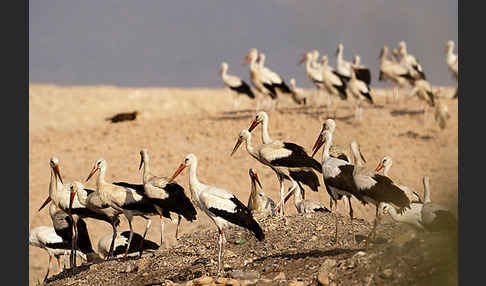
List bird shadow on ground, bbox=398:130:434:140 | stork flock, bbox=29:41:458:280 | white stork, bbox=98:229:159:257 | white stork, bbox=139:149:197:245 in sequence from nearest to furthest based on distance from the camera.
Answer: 1. stork flock, bbox=29:41:458:280
2. white stork, bbox=139:149:197:245
3. white stork, bbox=98:229:159:257
4. bird shadow on ground, bbox=398:130:434:140

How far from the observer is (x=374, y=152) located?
68.4 feet

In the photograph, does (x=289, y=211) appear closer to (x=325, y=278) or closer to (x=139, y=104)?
(x=325, y=278)

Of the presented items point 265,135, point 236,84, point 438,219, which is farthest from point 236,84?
point 438,219

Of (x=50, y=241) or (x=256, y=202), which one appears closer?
(x=256, y=202)

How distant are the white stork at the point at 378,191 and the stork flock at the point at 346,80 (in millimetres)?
11733

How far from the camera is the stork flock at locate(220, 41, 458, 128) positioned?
76.9 ft

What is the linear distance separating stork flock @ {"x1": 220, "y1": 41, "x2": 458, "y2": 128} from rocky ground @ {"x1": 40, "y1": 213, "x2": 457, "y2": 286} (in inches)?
419

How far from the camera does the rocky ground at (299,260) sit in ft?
30.5

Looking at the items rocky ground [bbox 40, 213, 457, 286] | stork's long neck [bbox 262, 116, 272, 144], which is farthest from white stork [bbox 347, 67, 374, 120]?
rocky ground [bbox 40, 213, 457, 286]

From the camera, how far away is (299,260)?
1045 centimetres

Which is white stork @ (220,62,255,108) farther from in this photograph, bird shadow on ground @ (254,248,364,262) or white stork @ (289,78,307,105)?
bird shadow on ground @ (254,248,364,262)

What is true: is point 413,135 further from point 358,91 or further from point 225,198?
point 225,198

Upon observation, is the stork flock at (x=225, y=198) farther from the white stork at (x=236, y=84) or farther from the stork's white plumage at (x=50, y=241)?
the white stork at (x=236, y=84)

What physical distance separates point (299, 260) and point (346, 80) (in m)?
16.4
